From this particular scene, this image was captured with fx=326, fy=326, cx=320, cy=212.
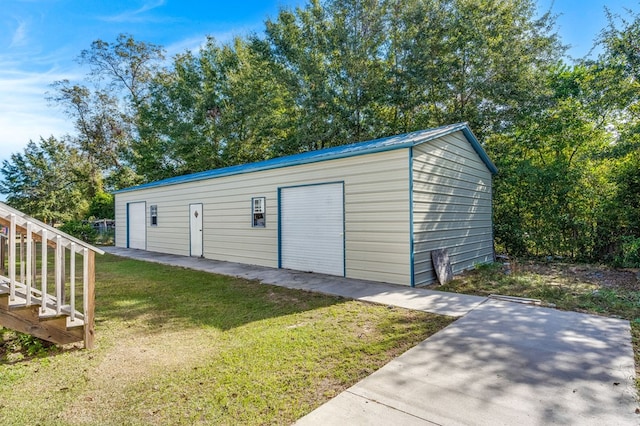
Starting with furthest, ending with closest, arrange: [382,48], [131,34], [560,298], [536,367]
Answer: [131,34]
[382,48]
[560,298]
[536,367]

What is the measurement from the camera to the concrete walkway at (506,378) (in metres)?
2.24

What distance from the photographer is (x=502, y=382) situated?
2.70 metres

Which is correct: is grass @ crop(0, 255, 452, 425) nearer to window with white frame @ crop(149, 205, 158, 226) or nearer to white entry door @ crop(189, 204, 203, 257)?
white entry door @ crop(189, 204, 203, 257)

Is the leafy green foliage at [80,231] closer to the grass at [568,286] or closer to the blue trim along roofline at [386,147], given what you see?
the blue trim along roofline at [386,147]

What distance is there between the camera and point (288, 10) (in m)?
16.2

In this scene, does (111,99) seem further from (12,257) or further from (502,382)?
(502,382)

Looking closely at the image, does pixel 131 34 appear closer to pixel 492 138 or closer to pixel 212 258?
pixel 212 258

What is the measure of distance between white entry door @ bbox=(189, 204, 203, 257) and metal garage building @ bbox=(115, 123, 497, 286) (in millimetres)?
34

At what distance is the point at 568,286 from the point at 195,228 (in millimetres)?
10308

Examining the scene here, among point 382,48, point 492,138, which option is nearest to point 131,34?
point 382,48

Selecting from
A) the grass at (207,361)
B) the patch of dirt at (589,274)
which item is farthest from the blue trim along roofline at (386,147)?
the patch of dirt at (589,274)

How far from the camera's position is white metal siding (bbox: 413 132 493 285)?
640cm

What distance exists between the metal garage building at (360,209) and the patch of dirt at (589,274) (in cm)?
128

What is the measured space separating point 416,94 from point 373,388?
13013 millimetres
